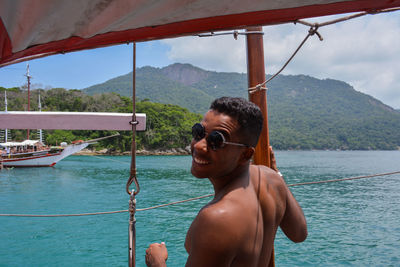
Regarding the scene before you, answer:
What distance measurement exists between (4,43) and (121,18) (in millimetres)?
449

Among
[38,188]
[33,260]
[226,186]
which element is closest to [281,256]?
[33,260]

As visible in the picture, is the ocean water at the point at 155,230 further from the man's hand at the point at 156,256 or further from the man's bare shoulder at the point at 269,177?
the man's bare shoulder at the point at 269,177

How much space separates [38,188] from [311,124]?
350 ft

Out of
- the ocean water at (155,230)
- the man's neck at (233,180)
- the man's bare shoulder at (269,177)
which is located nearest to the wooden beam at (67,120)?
the man's bare shoulder at (269,177)

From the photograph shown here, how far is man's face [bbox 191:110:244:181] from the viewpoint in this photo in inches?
34.5

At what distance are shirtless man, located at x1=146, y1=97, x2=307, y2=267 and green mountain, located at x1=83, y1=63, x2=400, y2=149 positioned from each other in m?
105

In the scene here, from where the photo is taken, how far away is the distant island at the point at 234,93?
6406 cm

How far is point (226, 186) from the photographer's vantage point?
898 millimetres

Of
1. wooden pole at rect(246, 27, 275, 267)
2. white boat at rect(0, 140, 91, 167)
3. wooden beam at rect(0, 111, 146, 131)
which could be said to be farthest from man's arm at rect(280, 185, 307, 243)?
white boat at rect(0, 140, 91, 167)

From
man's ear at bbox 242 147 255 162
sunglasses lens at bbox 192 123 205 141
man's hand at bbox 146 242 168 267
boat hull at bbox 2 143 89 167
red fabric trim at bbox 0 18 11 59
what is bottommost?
boat hull at bbox 2 143 89 167

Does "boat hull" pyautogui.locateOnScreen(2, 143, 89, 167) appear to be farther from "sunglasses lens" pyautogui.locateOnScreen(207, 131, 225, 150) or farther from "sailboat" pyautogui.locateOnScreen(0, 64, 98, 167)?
"sunglasses lens" pyautogui.locateOnScreen(207, 131, 225, 150)

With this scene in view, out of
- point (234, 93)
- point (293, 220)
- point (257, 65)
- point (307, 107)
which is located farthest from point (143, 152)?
point (234, 93)

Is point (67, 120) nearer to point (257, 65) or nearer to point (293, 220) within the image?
point (257, 65)

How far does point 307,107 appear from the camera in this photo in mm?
128875
